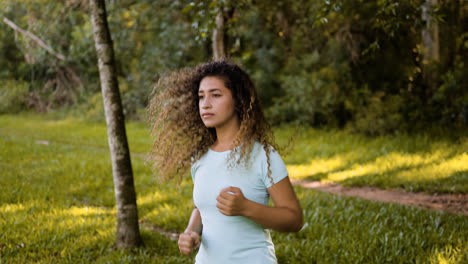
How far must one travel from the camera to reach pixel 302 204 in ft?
17.8

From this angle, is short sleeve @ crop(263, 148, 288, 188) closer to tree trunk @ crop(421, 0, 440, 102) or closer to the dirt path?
the dirt path

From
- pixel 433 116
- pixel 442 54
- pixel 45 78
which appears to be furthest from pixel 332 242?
pixel 45 78

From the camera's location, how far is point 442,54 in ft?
35.8

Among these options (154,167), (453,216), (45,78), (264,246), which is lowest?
(453,216)

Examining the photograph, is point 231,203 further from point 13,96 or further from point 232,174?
point 13,96

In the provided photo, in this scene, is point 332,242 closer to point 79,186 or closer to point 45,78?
point 79,186

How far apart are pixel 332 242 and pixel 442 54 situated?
9.23 meters

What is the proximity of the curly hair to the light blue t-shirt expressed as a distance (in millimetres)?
89

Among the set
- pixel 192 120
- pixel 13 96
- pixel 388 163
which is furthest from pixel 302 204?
pixel 13 96

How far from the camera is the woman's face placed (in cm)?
182

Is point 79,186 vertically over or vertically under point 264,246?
under

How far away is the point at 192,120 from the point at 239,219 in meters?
0.77

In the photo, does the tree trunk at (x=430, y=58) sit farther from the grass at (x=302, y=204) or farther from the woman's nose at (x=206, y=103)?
the woman's nose at (x=206, y=103)

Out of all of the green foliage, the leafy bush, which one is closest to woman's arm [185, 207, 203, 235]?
the leafy bush
